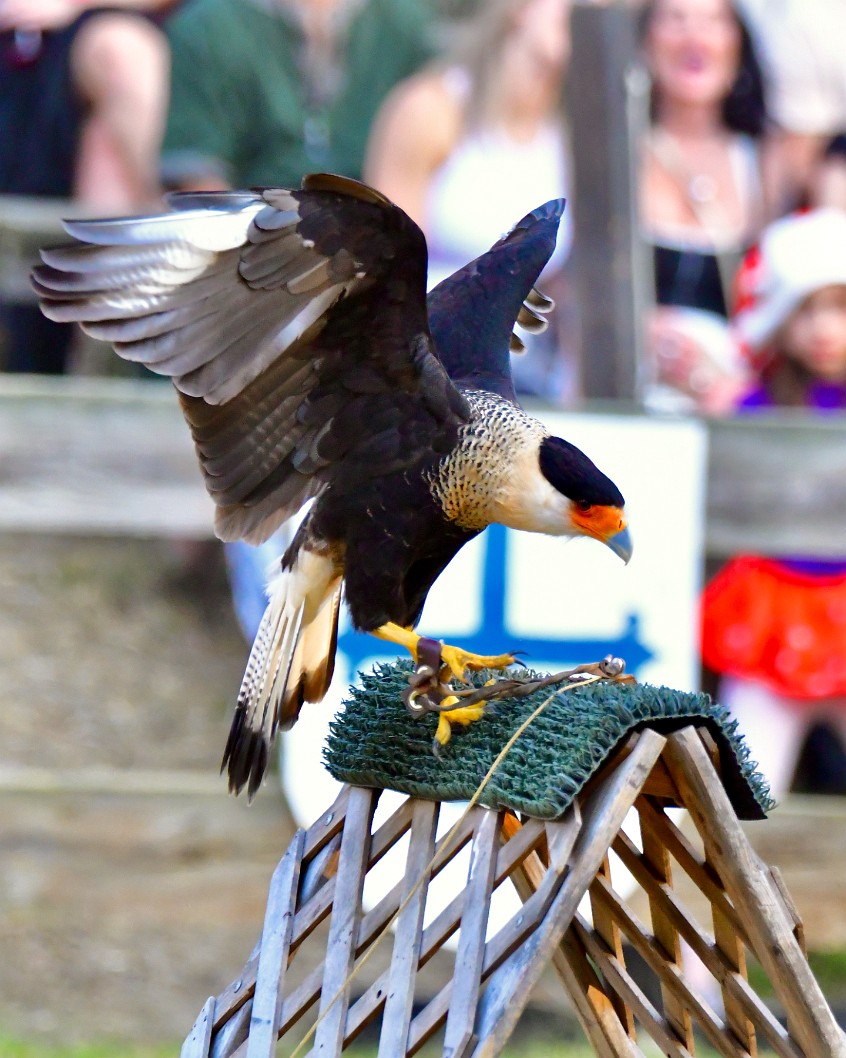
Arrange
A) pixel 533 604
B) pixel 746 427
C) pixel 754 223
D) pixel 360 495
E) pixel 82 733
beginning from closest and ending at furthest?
pixel 360 495
pixel 533 604
pixel 746 427
pixel 754 223
pixel 82 733

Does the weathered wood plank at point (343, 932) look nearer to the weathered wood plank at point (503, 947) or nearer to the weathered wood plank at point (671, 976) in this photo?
the weathered wood plank at point (503, 947)

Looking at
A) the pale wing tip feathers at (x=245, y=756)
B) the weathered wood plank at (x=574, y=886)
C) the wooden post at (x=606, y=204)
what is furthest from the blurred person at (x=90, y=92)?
the weathered wood plank at (x=574, y=886)

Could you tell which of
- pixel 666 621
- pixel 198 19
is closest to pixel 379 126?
pixel 198 19

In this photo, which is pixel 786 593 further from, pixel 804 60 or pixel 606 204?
pixel 804 60

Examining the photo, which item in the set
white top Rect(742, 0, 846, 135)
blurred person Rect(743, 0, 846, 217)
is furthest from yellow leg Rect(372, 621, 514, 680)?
white top Rect(742, 0, 846, 135)

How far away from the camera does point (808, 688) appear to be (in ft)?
14.6

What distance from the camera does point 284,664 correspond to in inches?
112

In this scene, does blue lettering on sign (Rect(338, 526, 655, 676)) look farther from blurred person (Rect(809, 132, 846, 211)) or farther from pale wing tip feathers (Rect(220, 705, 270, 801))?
blurred person (Rect(809, 132, 846, 211))

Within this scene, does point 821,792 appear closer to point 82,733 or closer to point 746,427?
point 746,427

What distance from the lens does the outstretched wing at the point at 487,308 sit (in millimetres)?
2986

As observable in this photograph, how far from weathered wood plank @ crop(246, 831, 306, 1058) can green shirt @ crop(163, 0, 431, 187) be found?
2947 millimetres

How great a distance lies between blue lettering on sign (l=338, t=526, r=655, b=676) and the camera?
13.1ft

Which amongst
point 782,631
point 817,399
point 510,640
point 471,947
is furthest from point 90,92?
point 471,947

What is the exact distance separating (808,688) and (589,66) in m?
2.04
